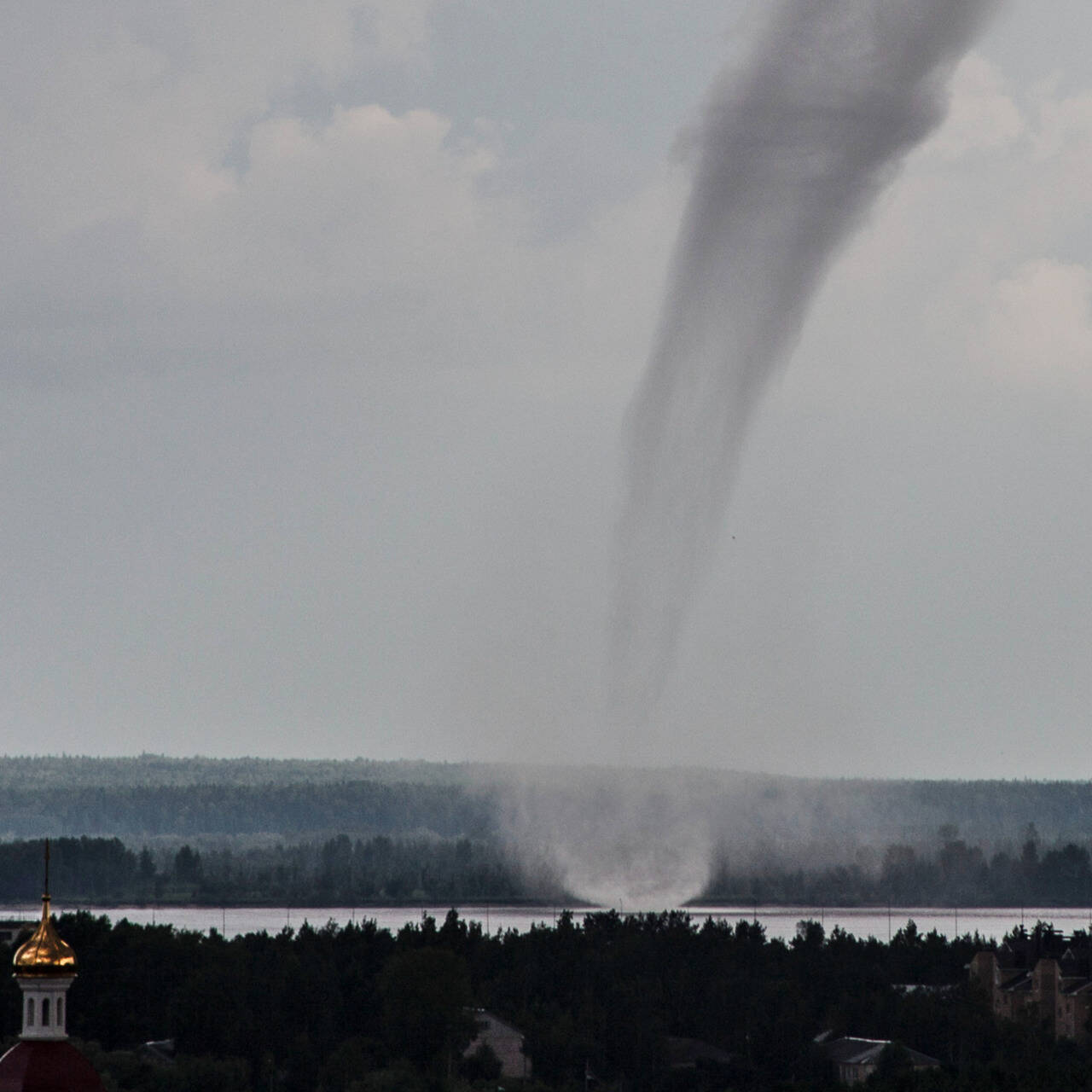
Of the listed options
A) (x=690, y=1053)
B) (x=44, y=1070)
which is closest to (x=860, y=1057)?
(x=690, y=1053)

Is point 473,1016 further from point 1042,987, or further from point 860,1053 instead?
point 1042,987

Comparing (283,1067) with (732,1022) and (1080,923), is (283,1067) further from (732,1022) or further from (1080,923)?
(1080,923)

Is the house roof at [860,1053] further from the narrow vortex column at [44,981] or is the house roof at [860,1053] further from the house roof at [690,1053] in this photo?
the narrow vortex column at [44,981]

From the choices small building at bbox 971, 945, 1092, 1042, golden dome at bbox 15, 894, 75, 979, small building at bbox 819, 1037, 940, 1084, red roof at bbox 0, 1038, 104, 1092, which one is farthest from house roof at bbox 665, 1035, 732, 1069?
red roof at bbox 0, 1038, 104, 1092

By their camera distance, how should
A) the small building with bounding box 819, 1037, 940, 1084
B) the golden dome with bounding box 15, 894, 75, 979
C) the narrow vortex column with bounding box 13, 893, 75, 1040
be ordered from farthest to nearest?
the small building with bounding box 819, 1037, 940, 1084
the golden dome with bounding box 15, 894, 75, 979
the narrow vortex column with bounding box 13, 893, 75, 1040

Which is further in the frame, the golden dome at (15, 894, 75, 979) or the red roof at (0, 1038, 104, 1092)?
the golden dome at (15, 894, 75, 979)

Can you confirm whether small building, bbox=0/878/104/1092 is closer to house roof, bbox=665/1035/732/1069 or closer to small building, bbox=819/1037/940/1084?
small building, bbox=819/1037/940/1084

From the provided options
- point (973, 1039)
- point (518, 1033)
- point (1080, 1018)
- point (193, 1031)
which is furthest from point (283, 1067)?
point (1080, 1018)
